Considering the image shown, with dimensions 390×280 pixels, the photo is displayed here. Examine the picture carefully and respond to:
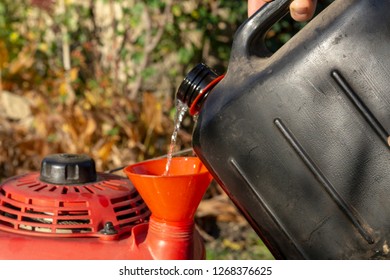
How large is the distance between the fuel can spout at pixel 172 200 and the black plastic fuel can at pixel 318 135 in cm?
7

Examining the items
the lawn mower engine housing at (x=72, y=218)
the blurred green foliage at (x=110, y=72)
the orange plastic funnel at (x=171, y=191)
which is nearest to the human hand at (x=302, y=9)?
the orange plastic funnel at (x=171, y=191)

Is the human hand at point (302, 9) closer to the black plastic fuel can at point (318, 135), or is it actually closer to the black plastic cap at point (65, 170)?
the black plastic fuel can at point (318, 135)

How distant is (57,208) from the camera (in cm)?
146

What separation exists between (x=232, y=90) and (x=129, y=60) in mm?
2766

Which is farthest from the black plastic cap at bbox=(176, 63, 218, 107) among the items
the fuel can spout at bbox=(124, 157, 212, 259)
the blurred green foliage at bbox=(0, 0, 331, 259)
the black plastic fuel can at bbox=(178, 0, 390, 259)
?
the blurred green foliage at bbox=(0, 0, 331, 259)

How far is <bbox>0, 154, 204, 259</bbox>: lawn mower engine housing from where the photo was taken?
1404 millimetres

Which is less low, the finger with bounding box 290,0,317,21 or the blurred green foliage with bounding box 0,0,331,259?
the blurred green foliage with bounding box 0,0,331,259

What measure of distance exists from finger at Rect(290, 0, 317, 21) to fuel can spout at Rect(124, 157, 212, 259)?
381 mm

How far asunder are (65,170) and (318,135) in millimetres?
614

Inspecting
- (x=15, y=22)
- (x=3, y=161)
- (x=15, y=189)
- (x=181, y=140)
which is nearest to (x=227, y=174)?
(x=15, y=189)

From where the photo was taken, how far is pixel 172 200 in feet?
4.41

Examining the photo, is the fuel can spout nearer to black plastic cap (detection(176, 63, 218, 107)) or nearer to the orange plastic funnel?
the orange plastic funnel

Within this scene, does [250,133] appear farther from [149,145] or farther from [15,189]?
[149,145]

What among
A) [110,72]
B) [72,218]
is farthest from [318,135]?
[110,72]
